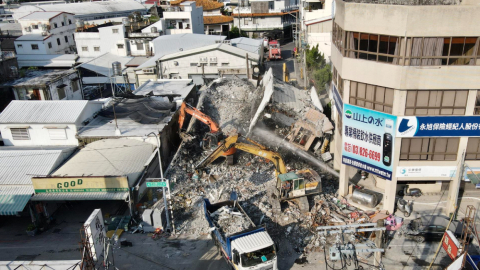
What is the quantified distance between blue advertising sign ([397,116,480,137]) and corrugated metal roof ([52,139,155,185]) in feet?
48.0

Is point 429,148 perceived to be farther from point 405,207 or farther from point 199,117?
point 199,117

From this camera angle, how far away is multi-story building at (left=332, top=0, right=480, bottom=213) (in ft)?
57.2

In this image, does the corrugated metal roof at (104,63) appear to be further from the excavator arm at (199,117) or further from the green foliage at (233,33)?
the green foliage at (233,33)

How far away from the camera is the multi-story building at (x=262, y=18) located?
68.6 m

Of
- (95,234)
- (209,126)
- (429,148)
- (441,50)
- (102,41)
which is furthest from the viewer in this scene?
(102,41)

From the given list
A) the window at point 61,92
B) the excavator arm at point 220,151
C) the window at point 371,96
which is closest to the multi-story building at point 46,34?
the window at point 61,92

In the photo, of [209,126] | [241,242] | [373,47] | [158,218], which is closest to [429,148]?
[373,47]

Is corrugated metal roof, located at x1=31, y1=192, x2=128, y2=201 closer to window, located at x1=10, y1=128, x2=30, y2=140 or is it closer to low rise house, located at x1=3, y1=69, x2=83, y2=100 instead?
window, located at x1=10, y1=128, x2=30, y2=140

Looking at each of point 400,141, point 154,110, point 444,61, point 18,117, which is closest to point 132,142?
point 154,110

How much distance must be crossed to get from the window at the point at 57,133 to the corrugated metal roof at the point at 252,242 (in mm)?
15817

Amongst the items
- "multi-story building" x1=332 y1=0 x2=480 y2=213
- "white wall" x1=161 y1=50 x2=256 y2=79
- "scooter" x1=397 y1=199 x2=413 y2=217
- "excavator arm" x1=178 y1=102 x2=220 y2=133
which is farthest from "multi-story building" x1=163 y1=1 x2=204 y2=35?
"scooter" x1=397 y1=199 x2=413 y2=217

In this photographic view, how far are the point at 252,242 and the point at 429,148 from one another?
10.6 meters

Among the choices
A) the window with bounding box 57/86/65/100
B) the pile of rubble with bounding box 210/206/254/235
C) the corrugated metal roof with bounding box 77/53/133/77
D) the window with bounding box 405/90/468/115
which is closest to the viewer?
the pile of rubble with bounding box 210/206/254/235

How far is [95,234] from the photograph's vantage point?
13.8m
